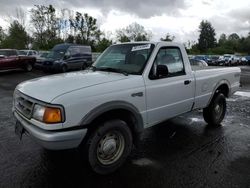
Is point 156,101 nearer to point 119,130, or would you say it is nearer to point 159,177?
point 119,130

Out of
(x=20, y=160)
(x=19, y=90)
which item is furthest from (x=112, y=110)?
(x=20, y=160)

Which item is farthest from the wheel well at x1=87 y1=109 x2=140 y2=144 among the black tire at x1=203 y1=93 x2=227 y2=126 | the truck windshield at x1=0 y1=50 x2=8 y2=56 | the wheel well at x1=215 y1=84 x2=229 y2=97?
the truck windshield at x1=0 y1=50 x2=8 y2=56

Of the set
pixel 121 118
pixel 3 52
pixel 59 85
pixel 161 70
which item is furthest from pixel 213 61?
pixel 59 85

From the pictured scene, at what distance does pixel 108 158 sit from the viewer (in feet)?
11.4

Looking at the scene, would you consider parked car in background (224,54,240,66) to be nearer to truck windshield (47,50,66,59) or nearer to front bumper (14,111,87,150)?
truck windshield (47,50,66,59)

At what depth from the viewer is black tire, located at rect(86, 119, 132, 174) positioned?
3189 mm

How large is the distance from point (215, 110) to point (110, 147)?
3213 mm

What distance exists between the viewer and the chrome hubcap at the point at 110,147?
336cm

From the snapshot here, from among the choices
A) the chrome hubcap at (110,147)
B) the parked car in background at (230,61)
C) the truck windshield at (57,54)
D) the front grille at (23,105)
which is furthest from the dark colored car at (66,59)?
the parked car in background at (230,61)

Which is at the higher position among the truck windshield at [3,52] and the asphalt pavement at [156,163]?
the truck windshield at [3,52]

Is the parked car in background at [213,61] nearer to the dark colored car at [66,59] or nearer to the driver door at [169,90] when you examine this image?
the dark colored car at [66,59]

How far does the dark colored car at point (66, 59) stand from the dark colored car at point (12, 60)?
1.07 m

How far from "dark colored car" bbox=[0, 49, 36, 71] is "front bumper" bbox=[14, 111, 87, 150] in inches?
598

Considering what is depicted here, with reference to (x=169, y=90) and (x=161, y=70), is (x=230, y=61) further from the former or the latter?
(x=161, y=70)
